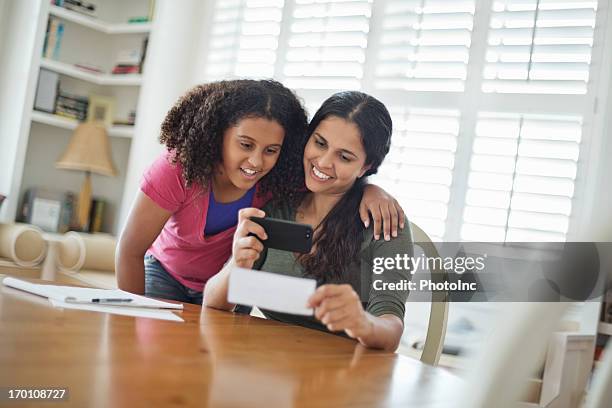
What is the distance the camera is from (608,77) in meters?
2.78

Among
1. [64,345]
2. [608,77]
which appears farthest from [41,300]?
[608,77]

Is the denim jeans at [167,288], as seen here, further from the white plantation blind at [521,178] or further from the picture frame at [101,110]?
the picture frame at [101,110]

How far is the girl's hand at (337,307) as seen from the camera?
3.71 feet

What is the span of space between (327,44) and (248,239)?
2.46 metres

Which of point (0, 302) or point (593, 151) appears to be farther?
point (593, 151)

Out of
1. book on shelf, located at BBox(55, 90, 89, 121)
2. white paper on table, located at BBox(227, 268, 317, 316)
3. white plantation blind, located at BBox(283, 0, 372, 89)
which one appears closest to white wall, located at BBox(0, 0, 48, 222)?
book on shelf, located at BBox(55, 90, 89, 121)

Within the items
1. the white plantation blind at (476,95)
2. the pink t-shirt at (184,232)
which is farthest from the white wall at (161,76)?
the pink t-shirt at (184,232)

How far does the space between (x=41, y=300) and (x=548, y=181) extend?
7.27 feet

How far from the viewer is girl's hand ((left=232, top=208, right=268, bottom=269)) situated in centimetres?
134

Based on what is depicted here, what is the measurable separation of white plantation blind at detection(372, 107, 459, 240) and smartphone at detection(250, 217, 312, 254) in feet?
6.22

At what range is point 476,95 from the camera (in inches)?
122

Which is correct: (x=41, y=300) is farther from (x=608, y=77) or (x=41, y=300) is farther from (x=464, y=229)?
(x=608, y=77)

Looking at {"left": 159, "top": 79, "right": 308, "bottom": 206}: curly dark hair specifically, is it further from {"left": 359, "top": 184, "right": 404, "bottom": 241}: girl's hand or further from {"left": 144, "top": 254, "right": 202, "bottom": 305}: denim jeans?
{"left": 144, "top": 254, "right": 202, "bottom": 305}: denim jeans

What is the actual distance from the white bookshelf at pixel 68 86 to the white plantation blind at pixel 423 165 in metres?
1.72
